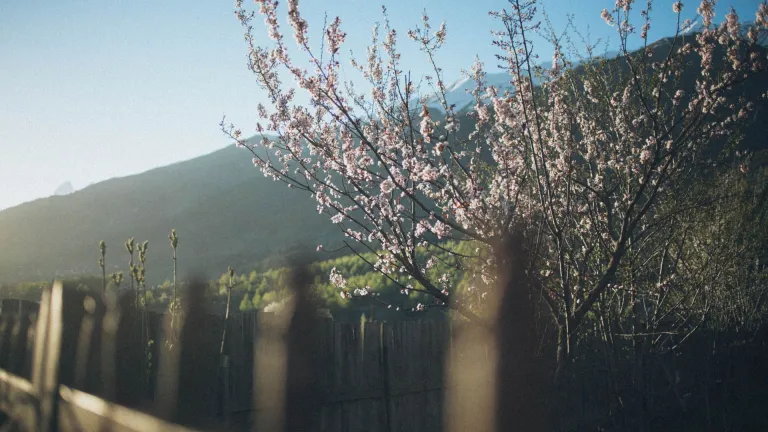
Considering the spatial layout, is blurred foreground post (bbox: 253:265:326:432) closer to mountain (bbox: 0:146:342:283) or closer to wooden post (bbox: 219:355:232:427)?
wooden post (bbox: 219:355:232:427)

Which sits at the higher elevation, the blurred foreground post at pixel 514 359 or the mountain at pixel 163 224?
the mountain at pixel 163 224

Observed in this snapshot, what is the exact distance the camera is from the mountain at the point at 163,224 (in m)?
46.0

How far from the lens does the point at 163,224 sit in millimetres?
56031

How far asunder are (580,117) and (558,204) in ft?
3.62

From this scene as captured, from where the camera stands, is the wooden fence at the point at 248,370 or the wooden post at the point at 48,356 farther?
the wooden fence at the point at 248,370

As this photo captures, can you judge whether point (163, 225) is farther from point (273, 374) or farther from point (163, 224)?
point (273, 374)

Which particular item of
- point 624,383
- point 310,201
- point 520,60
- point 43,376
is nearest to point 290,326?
point 43,376

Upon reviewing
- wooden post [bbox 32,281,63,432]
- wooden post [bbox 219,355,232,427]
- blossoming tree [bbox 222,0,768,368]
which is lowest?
wooden post [bbox 219,355,232,427]

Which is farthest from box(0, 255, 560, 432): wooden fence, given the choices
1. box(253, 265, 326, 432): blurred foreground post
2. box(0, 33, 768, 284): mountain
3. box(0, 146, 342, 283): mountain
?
box(0, 146, 342, 283): mountain

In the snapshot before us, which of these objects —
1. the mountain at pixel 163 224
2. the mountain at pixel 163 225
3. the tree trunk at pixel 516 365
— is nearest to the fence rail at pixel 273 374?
the tree trunk at pixel 516 365

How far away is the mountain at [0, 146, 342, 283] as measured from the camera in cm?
4600

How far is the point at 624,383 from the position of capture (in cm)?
475

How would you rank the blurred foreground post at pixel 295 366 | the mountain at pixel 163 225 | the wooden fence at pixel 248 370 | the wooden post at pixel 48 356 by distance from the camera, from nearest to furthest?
the wooden post at pixel 48 356, the wooden fence at pixel 248 370, the blurred foreground post at pixel 295 366, the mountain at pixel 163 225

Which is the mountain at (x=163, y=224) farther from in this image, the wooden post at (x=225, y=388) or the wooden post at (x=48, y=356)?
the wooden post at (x=48, y=356)
